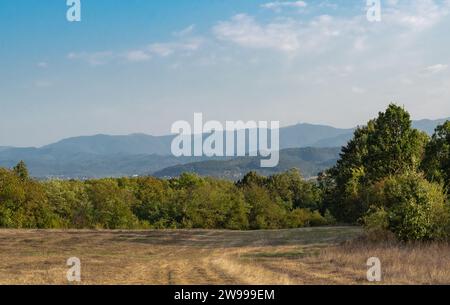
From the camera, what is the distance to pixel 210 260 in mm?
29094

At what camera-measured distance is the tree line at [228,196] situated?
2655 inches

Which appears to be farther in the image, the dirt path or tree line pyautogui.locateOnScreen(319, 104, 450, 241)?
tree line pyautogui.locateOnScreen(319, 104, 450, 241)

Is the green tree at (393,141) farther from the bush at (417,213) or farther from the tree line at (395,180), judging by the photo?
the bush at (417,213)

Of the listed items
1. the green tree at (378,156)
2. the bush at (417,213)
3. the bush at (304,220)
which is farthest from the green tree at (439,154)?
the bush at (304,220)

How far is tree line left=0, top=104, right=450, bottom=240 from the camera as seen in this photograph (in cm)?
6744

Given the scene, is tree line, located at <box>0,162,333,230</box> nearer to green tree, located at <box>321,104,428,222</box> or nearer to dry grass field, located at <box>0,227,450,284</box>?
green tree, located at <box>321,104,428,222</box>

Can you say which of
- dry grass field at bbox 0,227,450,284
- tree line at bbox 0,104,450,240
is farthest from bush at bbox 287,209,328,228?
dry grass field at bbox 0,227,450,284

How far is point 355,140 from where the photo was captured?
288 feet

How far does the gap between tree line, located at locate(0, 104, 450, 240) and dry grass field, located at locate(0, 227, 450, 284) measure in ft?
80.9

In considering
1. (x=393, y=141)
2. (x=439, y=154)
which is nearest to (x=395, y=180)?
(x=439, y=154)

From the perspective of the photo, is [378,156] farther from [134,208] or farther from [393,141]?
[134,208]

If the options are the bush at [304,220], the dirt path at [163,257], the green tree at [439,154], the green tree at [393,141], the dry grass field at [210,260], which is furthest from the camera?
the bush at [304,220]

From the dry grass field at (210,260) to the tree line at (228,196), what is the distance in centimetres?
2467
